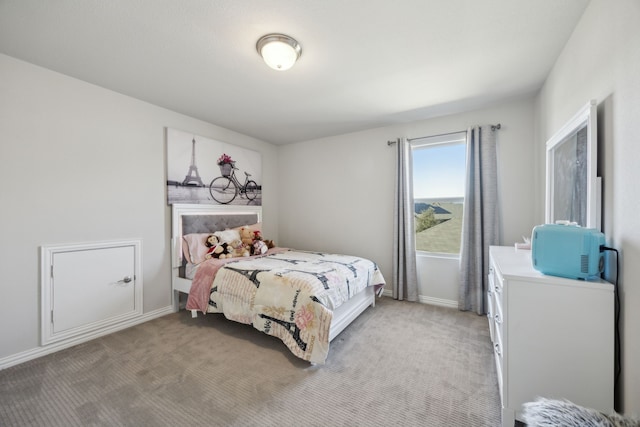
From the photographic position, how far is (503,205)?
116 inches

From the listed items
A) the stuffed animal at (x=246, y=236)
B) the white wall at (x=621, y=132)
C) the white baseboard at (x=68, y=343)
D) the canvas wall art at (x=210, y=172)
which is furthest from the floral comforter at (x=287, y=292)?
the white wall at (x=621, y=132)

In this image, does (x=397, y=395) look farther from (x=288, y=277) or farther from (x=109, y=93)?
(x=109, y=93)

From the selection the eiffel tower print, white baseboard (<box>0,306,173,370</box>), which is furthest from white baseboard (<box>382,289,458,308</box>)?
the eiffel tower print

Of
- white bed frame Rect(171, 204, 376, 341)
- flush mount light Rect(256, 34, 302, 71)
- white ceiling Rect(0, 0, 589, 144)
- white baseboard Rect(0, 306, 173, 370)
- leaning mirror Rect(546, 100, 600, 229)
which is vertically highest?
white ceiling Rect(0, 0, 589, 144)

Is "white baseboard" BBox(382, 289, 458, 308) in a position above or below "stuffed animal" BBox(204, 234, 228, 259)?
below

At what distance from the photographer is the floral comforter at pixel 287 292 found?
6.74 ft

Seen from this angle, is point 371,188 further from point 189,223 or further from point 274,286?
point 189,223

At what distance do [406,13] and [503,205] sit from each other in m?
2.41

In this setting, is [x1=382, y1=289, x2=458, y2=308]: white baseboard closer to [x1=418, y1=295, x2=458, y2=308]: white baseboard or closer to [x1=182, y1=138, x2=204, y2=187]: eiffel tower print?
[x1=418, y1=295, x2=458, y2=308]: white baseboard

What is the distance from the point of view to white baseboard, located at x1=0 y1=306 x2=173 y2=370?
202cm

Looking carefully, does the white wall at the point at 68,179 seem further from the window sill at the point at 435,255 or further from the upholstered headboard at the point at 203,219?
the window sill at the point at 435,255

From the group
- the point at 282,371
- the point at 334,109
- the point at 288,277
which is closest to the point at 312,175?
the point at 334,109

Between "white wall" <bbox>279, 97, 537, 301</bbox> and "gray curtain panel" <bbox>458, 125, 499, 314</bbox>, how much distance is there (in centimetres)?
14

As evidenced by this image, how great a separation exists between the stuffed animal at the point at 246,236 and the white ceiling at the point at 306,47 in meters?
1.63
